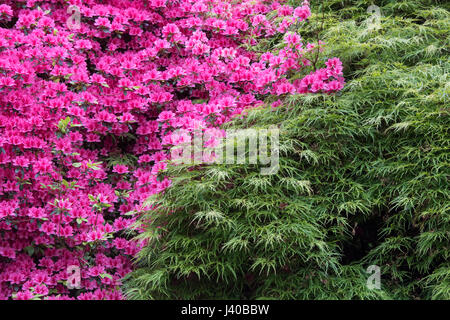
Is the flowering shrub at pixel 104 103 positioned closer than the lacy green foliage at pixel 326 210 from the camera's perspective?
No

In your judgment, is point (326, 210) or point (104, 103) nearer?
point (326, 210)

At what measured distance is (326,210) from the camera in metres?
2.33

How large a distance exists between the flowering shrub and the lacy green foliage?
0.72ft

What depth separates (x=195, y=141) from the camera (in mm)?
2617

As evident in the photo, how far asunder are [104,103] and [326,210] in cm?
145

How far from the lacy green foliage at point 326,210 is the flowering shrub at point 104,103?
22 centimetres

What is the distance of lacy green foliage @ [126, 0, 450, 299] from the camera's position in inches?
85.1

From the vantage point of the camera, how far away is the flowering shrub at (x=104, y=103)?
8.38 ft

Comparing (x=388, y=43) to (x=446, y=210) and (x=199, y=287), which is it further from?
(x=199, y=287)

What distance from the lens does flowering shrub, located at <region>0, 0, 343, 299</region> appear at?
2553mm

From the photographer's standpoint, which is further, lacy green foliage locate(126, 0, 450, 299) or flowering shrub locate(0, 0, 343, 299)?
flowering shrub locate(0, 0, 343, 299)

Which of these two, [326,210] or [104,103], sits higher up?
[104,103]

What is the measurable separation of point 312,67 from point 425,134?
32.4 inches

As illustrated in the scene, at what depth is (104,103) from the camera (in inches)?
116
